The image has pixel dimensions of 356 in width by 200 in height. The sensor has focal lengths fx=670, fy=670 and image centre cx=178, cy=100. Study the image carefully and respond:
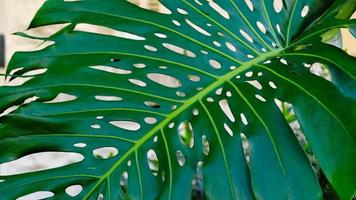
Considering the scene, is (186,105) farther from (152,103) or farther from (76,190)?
(76,190)

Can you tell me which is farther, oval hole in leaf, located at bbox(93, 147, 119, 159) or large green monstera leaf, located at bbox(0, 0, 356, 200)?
oval hole in leaf, located at bbox(93, 147, 119, 159)

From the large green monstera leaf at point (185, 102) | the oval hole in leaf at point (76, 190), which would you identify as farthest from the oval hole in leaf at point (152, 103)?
the oval hole in leaf at point (76, 190)

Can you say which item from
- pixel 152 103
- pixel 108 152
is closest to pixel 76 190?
pixel 152 103

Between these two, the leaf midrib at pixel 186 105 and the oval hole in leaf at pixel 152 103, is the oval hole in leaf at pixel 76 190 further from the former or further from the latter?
the oval hole in leaf at pixel 152 103

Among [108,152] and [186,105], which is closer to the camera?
[186,105]

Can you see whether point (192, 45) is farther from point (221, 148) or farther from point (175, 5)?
point (221, 148)

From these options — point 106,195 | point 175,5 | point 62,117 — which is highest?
point 175,5

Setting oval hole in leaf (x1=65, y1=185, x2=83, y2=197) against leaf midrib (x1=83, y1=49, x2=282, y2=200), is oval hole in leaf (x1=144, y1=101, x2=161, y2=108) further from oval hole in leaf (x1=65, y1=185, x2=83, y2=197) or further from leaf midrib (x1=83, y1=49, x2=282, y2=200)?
oval hole in leaf (x1=65, y1=185, x2=83, y2=197)

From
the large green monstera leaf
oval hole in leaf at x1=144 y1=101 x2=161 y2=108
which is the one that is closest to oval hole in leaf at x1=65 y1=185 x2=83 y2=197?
the large green monstera leaf

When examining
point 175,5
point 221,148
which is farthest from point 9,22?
point 221,148
